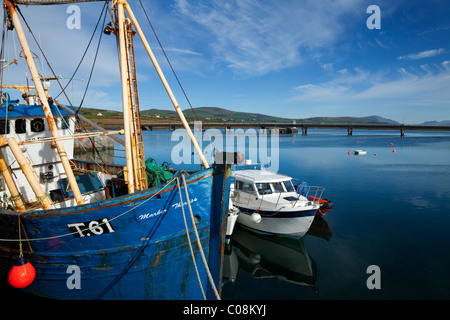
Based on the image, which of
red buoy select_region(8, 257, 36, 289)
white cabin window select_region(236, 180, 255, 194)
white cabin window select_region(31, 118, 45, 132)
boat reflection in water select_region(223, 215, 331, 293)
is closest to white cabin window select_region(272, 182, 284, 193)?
white cabin window select_region(236, 180, 255, 194)

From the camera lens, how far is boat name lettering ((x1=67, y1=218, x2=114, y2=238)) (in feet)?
24.2

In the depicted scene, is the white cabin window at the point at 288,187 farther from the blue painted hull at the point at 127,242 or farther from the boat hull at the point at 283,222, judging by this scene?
the blue painted hull at the point at 127,242

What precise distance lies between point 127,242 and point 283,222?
428 inches

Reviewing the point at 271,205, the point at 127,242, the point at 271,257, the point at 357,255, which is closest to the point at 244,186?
the point at 271,205

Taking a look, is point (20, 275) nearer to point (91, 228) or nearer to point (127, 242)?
point (91, 228)

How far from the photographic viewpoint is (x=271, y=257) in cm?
1498

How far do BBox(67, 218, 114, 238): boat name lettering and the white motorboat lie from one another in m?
9.74

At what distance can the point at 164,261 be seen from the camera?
8.15m

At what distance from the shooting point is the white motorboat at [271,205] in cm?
1557

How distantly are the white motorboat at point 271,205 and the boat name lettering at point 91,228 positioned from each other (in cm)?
974

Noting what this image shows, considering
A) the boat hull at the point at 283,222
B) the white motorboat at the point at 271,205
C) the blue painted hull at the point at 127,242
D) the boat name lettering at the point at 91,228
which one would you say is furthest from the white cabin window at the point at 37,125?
the boat hull at the point at 283,222

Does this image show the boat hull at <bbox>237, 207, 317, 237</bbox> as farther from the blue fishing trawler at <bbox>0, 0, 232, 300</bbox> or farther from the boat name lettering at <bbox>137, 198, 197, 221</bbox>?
the boat name lettering at <bbox>137, 198, 197, 221</bbox>
